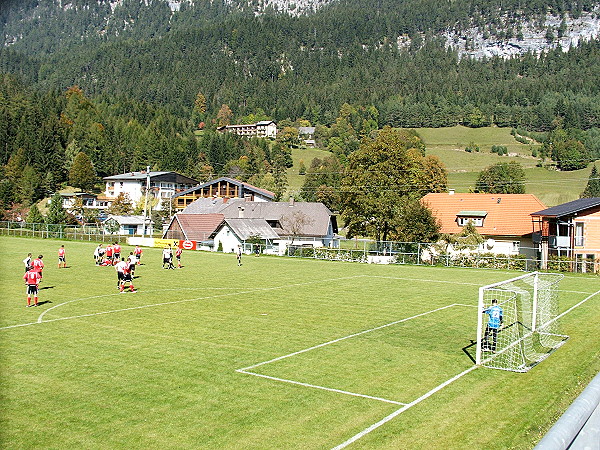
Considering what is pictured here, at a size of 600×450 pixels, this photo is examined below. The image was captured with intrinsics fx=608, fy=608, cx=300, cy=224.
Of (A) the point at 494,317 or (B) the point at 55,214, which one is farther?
(B) the point at 55,214

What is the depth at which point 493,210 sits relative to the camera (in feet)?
225

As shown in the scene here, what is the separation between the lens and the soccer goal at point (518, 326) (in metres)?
17.3

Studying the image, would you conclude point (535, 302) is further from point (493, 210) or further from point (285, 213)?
point (285, 213)

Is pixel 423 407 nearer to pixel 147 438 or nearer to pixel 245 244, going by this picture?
pixel 147 438

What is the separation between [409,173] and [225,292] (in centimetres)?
4233

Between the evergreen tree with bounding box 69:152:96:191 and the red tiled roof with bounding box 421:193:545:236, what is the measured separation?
88.6 m

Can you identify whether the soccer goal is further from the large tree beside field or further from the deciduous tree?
the deciduous tree

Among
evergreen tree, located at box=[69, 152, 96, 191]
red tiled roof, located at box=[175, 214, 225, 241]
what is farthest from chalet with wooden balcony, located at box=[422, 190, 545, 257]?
evergreen tree, located at box=[69, 152, 96, 191]

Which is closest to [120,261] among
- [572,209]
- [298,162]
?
[572,209]

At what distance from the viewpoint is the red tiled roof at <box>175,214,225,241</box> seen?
72.8 metres

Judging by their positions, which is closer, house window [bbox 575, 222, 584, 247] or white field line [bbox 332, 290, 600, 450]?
white field line [bbox 332, 290, 600, 450]

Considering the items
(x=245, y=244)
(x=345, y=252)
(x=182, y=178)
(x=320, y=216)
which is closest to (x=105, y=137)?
(x=182, y=178)

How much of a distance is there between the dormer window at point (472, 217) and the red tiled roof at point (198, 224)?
28081 millimetres

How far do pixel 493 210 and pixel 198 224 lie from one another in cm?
3522
